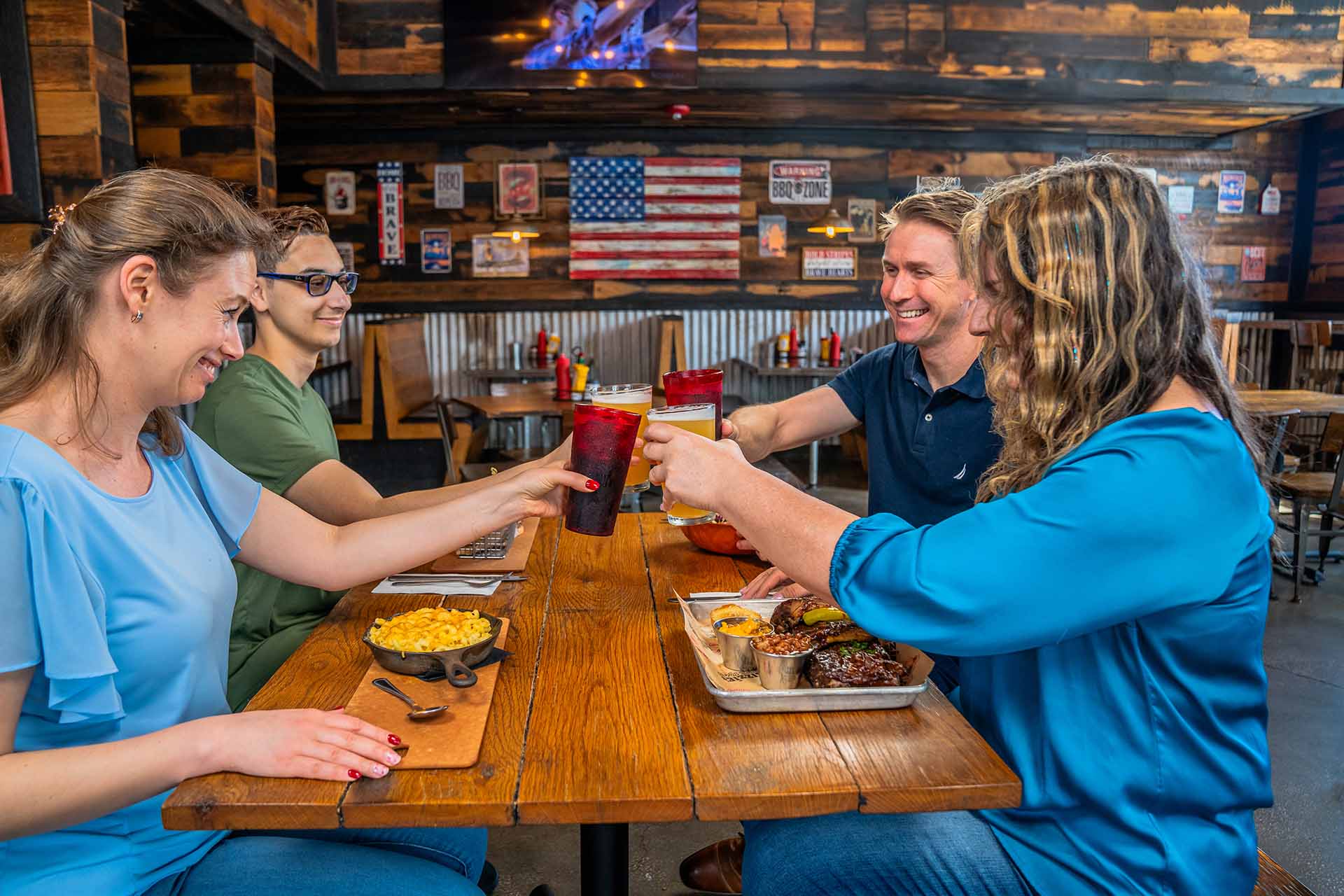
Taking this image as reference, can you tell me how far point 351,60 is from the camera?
23.7 ft

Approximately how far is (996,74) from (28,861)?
310 inches

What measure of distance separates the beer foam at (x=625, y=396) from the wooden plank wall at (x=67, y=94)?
276cm

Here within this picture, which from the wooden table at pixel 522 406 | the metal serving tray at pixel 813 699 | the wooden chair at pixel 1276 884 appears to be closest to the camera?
the metal serving tray at pixel 813 699

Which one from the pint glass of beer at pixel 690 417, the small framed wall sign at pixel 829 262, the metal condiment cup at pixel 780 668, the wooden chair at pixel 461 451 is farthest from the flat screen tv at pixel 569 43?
the metal condiment cup at pixel 780 668

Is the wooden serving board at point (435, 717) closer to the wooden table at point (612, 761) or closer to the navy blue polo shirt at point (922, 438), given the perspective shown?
the wooden table at point (612, 761)

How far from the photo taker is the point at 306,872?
131cm

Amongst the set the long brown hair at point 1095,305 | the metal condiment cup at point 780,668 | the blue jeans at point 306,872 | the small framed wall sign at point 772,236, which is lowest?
the blue jeans at point 306,872

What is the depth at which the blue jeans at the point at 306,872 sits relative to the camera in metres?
1.29

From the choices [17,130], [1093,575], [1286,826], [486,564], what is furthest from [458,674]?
[17,130]

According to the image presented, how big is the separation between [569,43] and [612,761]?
6.91m

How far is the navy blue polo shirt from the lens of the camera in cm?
223

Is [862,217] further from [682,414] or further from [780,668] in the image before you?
[780,668]

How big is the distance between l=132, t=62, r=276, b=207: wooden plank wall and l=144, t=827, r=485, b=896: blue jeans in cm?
491

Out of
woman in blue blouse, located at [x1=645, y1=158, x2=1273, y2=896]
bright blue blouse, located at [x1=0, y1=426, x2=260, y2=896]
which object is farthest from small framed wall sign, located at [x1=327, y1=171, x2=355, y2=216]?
woman in blue blouse, located at [x1=645, y1=158, x2=1273, y2=896]
